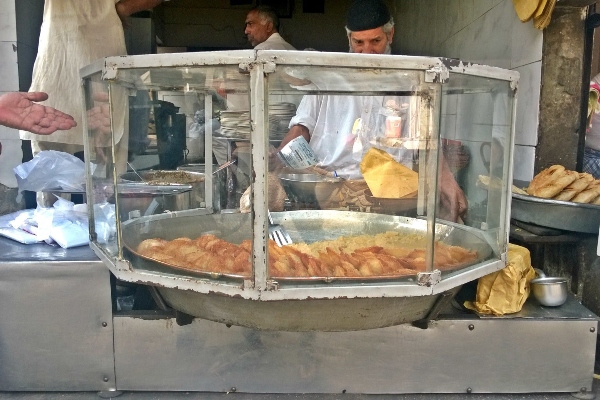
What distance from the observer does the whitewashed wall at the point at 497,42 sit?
2.95 m

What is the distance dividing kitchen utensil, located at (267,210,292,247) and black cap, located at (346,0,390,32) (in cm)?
142

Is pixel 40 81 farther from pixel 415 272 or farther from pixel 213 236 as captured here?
pixel 415 272

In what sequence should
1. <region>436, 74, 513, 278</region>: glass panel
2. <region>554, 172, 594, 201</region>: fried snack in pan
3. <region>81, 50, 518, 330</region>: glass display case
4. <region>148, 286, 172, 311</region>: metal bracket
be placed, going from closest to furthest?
<region>81, 50, 518, 330</region>: glass display case → <region>436, 74, 513, 278</region>: glass panel → <region>148, 286, 172, 311</region>: metal bracket → <region>554, 172, 594, 201</region>: fried snack in pan

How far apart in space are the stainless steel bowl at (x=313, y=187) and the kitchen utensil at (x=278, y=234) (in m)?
0.12

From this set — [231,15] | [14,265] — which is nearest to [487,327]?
[14,265]

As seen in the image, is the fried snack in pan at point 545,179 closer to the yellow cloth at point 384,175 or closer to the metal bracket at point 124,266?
the yellow cloth at point 384,175

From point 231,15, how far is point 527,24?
16.6ft

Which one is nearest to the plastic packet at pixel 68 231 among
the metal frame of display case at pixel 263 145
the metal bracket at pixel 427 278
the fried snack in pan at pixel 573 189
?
the metal frame of display case at pixel 263 145

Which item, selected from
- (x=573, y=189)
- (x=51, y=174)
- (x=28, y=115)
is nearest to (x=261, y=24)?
(x=51, y=174)

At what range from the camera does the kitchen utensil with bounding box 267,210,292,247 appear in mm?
1616

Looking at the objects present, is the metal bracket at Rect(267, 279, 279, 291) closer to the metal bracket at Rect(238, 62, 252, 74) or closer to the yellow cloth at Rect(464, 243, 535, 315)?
the metal bracket at Rect(238, 62, 252, 74)

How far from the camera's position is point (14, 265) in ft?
6.20

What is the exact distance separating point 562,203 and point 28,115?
2.07 metres

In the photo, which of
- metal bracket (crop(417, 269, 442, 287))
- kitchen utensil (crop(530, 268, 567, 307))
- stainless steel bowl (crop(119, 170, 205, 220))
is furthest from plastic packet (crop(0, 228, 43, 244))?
kitchen utensil (crop(530, 268, 567, 307))
